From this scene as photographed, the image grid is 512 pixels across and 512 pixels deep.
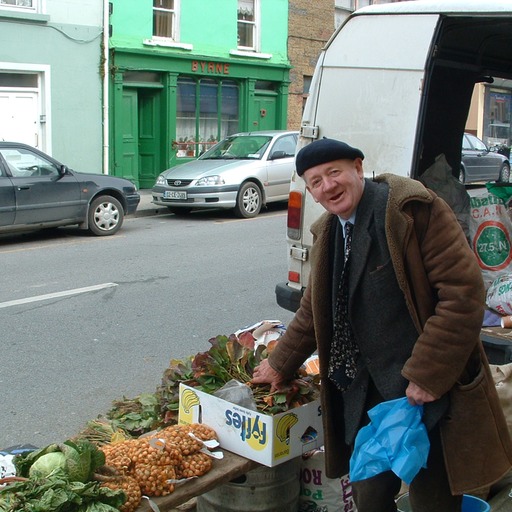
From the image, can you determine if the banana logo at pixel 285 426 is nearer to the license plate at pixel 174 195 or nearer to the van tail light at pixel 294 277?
the van tail light at pixel 294 277

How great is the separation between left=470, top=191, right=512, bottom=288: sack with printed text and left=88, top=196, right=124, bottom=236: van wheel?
26.7ft

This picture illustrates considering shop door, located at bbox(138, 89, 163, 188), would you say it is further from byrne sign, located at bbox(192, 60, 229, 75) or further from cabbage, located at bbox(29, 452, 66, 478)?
cabbage, located at bbox(29, 452, 66, 478)

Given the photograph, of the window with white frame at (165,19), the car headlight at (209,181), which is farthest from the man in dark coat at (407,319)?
the window with white frame at (165,19)

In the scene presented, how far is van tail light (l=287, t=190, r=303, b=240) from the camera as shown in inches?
216

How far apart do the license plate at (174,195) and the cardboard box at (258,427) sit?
11.5 m

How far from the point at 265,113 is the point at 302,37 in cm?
251

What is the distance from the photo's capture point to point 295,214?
5.52 m

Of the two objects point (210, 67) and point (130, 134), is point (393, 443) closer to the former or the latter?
point (130, 134)

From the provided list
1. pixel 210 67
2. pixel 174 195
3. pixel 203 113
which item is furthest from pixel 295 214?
pixel 203 113

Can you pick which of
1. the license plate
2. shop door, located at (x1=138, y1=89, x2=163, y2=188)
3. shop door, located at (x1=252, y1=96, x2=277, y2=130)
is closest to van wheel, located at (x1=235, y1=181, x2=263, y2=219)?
the license plate

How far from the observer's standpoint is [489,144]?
34.1ft

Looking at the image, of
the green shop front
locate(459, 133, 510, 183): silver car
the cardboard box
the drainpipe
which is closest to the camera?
the cardboard box

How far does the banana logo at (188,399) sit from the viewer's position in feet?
11.4

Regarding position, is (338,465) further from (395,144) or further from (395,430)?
(395,144)
